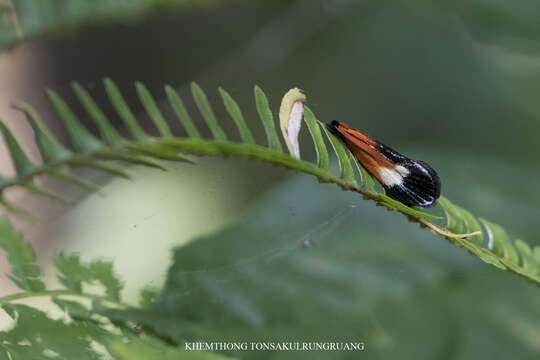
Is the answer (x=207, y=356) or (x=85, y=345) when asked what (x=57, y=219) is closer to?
(x=85, y=345)

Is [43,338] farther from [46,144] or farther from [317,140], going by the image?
[317,140]

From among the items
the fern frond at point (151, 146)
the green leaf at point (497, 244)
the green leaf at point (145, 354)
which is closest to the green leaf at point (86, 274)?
the fern frond at point (151, 146)

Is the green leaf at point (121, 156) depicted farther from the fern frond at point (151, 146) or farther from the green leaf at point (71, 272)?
the green leaf at point (71, 272)

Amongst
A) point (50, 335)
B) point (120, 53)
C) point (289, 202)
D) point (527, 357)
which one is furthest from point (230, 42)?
point (50, 335)

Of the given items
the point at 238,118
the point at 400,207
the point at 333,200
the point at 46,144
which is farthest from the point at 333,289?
the point at 46,144

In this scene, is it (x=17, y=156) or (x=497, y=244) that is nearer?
(x=17, y=156)
